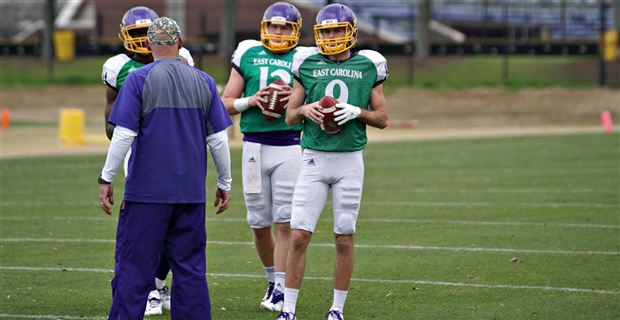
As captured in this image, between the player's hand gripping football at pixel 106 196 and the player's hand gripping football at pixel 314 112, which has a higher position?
the player's hand gripping football at pixel 314 112

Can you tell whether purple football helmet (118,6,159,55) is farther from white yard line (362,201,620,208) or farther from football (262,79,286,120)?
white yard line (362,201,620,208)

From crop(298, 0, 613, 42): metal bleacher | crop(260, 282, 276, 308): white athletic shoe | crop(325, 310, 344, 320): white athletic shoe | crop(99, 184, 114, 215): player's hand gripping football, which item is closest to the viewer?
crop(99, 184, 114, 215): player's hand gripping football

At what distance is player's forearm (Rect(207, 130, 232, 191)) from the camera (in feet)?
21.8

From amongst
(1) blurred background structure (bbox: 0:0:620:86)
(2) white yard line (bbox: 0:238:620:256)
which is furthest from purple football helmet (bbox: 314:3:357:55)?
(1) blurred background structure (bbox: 0:0:620:86)

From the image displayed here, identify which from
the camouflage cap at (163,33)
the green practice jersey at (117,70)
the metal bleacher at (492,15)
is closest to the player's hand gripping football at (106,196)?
the camouflage cap at (163,33)

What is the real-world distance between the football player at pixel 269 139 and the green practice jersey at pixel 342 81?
0.50 meters

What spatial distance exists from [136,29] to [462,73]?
109 feet

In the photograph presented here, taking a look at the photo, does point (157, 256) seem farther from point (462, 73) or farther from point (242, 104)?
point (462, 73)

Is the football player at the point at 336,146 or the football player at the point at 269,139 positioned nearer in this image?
the football player at the point at 336,146

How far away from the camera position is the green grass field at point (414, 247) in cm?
814

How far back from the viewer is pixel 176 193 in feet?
21.2

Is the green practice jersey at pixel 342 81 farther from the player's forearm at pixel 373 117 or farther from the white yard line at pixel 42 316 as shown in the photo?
the white yard line at pixel 42 316

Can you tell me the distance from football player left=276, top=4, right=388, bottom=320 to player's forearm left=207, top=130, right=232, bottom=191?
896mm

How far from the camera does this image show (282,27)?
27.1 ft
